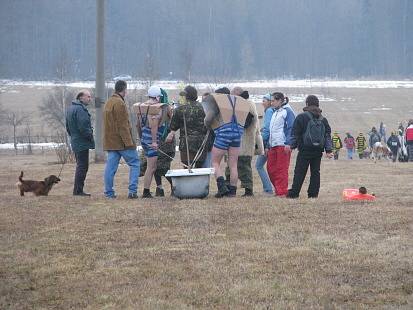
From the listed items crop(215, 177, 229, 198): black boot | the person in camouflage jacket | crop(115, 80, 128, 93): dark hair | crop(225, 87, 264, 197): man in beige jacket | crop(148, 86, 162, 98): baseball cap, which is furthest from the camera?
crop(225, 87, 264, 197): man in beige jacket

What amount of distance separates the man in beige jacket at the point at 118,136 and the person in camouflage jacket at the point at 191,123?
0.62 m

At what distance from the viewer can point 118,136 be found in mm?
13320

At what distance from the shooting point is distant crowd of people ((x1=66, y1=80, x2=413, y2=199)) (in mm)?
12703

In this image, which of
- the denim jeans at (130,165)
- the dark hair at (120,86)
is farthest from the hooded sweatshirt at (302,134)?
the dark hair at (120,86)

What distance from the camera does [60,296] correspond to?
23.0 ft

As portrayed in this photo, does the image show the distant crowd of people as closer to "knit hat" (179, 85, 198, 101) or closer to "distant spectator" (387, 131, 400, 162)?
"knit hat" (179, 85, 198, 101)

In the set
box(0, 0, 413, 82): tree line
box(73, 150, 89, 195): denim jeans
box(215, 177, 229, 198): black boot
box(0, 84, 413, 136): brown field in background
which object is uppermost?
box(0, 0, 413, 82): tree line

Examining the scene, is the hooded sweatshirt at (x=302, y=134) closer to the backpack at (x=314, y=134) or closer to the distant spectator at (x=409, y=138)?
the backpack at (x=314, y=134)

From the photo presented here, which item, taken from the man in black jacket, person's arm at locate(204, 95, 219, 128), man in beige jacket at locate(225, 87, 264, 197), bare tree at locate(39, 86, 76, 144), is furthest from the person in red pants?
bare tree at locate(39, 86, 76, 144)

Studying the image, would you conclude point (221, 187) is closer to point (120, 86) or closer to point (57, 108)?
point (120, 86)

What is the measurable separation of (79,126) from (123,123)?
0.86 metres

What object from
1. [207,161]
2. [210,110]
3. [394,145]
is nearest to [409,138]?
[394,145]

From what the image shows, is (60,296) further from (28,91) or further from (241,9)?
(241,9)

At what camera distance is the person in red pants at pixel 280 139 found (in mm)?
13797
